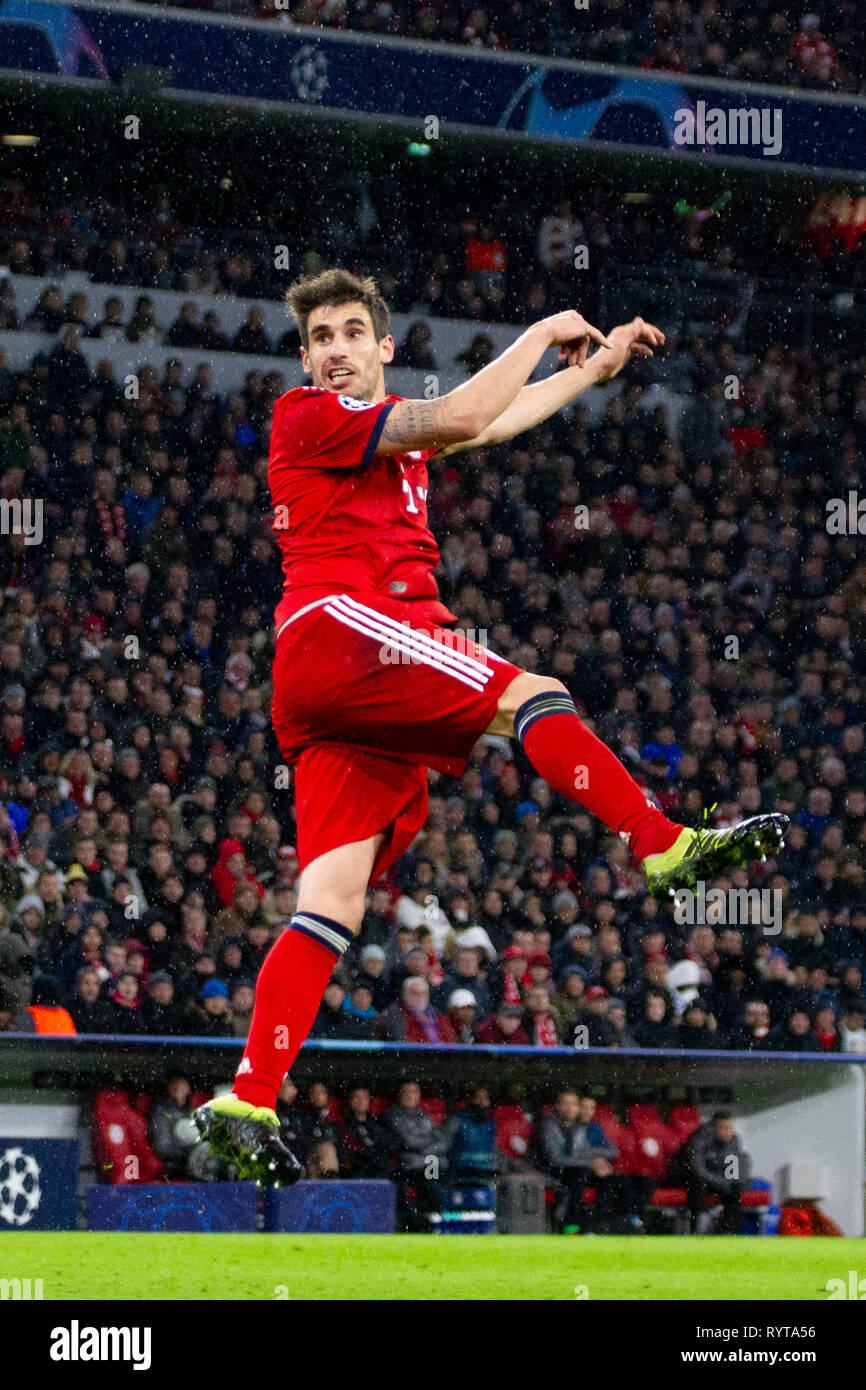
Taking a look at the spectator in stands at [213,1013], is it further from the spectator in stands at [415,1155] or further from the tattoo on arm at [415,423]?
the tattoo on arm at [415,423]

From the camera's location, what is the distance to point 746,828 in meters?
4.39

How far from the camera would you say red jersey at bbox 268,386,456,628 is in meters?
4.81

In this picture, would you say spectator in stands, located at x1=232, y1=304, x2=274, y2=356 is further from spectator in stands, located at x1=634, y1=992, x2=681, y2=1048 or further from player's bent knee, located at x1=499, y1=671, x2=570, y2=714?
player's bent knee, located at x1=499, y1=671, x2=570, y2=714

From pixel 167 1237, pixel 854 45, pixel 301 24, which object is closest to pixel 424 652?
pixel 167 1237

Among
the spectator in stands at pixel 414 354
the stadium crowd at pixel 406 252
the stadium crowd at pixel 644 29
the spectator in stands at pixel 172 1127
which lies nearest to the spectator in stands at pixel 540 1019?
the spectator in stands at pixel 172 1127

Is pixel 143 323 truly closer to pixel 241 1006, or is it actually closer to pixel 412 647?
pixel 241 1006

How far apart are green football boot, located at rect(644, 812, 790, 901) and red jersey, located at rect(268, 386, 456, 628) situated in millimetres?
932

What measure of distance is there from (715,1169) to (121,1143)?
328cm

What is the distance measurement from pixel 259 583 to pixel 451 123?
214 inches

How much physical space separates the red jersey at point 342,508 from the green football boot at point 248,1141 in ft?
4.20

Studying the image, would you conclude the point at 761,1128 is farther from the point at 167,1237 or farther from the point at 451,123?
the point at 451,123

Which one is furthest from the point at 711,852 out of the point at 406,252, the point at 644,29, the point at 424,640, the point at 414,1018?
the point at 644,29

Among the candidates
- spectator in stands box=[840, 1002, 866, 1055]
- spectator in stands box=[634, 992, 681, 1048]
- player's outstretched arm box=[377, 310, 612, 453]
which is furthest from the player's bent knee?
spectator in stands box=[840, 1002, 866, 1055]

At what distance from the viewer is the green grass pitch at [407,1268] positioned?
16.0 feet
